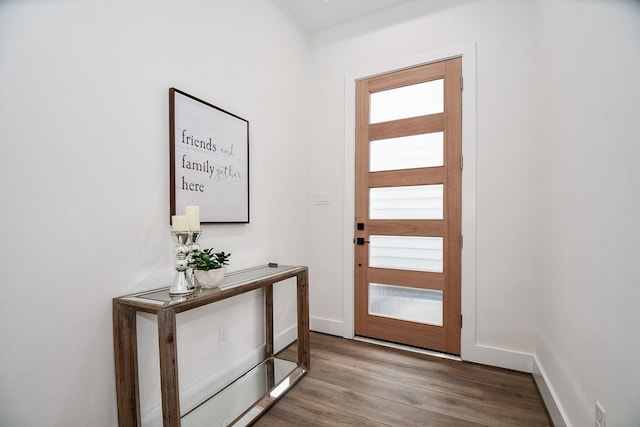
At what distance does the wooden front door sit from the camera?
87.2 inches

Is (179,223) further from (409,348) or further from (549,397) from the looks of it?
(549,397)

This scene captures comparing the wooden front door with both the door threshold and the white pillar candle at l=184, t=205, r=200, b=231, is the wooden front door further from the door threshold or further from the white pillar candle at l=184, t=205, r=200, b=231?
the white pillar candle at l=184, t=205, r=200, b=231

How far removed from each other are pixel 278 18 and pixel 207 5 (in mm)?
865

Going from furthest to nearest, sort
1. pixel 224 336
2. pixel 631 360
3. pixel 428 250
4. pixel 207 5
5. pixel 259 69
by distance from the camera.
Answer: pixel 428 250
pixel 259 69
pixel 224 336
pixel 207 5
pixel 631 360

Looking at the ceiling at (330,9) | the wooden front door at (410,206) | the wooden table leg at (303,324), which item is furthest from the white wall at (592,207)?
the wooden table leg at (303,324)

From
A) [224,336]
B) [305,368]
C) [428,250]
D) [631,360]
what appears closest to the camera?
[631,360]

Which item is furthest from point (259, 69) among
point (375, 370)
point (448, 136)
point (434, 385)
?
point (434, 385)

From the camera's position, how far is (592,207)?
1.12 metres

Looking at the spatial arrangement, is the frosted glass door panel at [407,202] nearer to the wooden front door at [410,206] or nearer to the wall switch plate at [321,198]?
the wooden front door at [410,206]

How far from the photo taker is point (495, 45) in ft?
6.82

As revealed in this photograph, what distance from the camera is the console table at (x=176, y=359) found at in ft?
3.55

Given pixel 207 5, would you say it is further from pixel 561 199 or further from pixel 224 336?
pixel 561 199

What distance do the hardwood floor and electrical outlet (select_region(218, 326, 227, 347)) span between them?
506mm

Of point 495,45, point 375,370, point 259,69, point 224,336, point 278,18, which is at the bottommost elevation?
point 375,370
